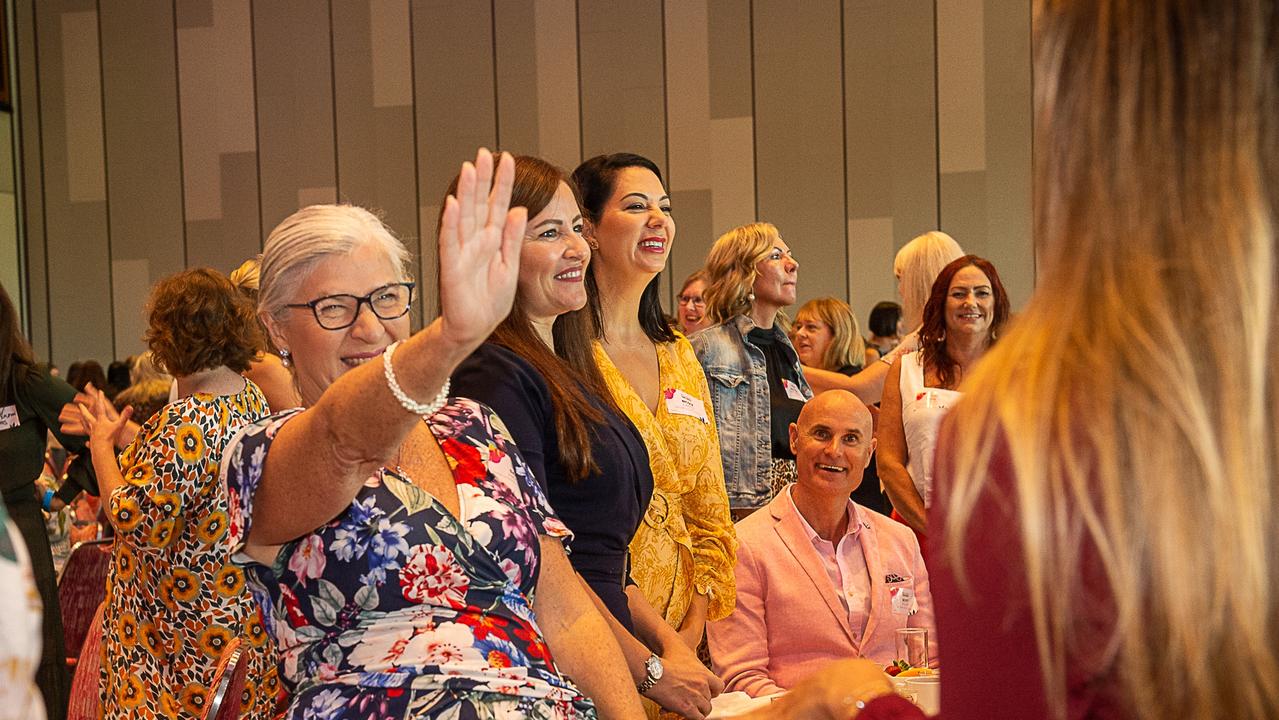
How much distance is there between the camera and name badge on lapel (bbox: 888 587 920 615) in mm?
3193

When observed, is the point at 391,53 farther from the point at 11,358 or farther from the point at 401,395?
the point at 401,395

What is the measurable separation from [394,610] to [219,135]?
9412 millimetres

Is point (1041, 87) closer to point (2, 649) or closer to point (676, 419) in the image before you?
point (2, 649)

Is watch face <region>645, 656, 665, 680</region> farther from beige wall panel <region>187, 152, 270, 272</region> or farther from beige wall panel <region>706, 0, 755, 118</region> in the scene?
beige wall panel <region>187, 152, 270, 272</region>

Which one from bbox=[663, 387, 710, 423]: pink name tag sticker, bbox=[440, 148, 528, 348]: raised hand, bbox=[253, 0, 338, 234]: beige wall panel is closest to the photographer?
bbox=[440, 148, 528, 348]: raised hand

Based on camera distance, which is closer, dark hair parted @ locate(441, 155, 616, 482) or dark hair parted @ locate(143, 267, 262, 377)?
dark hair parted @ locate(441, 155, 616, 482)

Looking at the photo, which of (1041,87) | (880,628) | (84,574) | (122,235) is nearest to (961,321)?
(880,628)

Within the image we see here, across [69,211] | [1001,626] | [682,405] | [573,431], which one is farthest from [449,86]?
[1001,626]

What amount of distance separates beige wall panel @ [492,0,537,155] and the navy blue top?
301 inches

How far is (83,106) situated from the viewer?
34.1 feet

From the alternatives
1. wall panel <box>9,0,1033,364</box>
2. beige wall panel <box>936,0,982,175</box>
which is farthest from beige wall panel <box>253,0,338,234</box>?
beige wall panel <box>936,0,982,175</box>

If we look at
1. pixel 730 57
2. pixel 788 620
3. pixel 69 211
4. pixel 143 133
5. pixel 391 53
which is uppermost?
pixel 391 53

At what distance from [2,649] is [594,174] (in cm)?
256

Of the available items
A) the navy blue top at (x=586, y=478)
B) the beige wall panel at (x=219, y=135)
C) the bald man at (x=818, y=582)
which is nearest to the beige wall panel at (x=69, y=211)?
the beige wall panel at (x=219, y=135)
